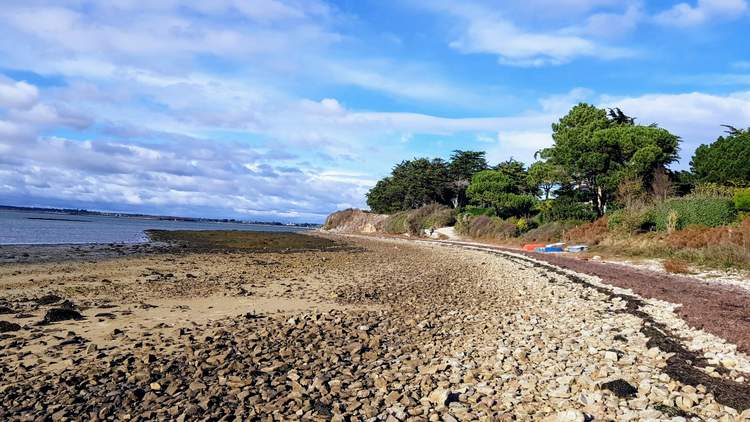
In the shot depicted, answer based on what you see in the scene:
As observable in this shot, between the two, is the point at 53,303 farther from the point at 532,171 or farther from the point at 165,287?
the point at 532,171

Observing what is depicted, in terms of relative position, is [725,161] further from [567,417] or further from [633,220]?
[567,417]

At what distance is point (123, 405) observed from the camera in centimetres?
558

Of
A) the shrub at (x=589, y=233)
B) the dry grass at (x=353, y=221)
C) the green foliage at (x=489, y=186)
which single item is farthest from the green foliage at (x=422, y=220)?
the shrub at (x=589, y=233)

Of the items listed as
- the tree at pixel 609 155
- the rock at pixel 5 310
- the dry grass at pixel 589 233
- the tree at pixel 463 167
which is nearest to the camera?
the rock at pixel 5 310

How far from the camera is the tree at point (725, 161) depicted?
3700 centimetres

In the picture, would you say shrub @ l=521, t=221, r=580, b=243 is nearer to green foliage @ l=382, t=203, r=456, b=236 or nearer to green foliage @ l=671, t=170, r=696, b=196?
green foliage @ l=671, t=170, r=696, b=196

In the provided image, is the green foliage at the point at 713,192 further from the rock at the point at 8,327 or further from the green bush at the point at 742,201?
the rock at the point at 8,327

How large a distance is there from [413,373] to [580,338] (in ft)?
12.9

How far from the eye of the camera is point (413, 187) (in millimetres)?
81000

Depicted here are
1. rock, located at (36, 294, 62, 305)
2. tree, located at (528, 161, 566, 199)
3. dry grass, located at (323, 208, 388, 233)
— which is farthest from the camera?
dry grass, located at (323, 208, 388, 233)

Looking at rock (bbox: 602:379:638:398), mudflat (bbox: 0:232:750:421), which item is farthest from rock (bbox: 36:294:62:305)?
rock (bbox: 602:379:638:398)

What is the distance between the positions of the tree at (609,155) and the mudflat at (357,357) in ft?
99.6

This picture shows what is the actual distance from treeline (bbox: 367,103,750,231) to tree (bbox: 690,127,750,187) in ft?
0.21

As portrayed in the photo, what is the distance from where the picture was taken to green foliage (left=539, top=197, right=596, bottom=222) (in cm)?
4369
